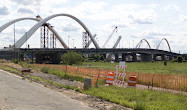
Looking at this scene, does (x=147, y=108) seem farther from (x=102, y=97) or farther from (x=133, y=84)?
(x=133, y=84)

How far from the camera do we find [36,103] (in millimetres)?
12164

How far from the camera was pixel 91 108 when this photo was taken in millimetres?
11992

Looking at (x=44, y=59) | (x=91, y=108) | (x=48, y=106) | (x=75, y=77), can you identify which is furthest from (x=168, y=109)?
(x=44, y=59)

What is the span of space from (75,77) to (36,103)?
1617cm

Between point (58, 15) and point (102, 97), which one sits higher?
point (58, 15)

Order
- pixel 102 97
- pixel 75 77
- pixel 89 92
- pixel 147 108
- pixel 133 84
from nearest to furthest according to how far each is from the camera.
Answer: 1. pixel 147 108
2. pixel 102 97
3. pixel 89 92
4. pixel 133 84
5. pixel 75 77

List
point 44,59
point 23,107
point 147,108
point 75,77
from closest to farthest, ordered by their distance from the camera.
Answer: point 23,107
point 147,108
point 75,77
point 44,59

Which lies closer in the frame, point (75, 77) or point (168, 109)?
point (168, 109)

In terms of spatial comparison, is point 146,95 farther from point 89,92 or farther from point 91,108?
point 91,108

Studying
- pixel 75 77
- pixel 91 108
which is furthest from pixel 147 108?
pixel 75 77

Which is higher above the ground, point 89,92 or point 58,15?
point 58,15

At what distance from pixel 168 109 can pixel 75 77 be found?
17.9 meters

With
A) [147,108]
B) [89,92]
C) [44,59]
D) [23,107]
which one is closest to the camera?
[23,107]

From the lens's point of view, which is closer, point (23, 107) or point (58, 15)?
point (23, 107)
